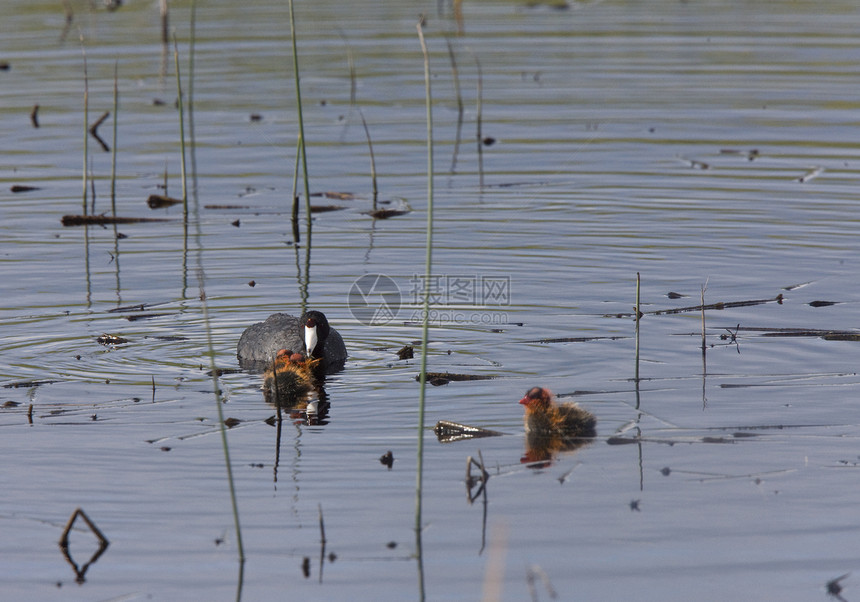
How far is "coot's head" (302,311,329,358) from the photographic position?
858 cm

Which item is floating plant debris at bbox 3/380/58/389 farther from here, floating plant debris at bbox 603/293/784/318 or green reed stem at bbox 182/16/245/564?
floating plant debris at bbox 603/293/784/318

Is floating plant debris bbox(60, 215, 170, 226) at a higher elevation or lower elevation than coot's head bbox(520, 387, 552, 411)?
higher

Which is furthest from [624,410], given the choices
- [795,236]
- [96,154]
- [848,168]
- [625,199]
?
[96,154]

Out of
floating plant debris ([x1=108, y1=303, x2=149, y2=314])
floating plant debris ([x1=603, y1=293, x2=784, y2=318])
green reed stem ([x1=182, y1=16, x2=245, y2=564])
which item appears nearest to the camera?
green reed stem ([x1=182, y1=16, x2=245, y2=564])

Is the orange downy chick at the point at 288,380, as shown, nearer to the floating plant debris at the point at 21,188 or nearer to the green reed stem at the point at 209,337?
the green reed stem at the point at 209,337

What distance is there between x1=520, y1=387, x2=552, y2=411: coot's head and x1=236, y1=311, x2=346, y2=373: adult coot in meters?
2.14

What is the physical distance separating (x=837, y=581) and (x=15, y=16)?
2899cm

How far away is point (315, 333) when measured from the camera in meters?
8.58

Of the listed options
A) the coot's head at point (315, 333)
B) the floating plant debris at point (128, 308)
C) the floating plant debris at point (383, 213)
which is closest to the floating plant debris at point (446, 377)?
the coot's head at point (315, 333)

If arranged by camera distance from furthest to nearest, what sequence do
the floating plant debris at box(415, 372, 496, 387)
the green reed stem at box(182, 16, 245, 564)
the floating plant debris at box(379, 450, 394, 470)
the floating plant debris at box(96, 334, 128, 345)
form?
the floating plant debris at box(96, 334, 128, 345) < the floating plant debris at box(415, 372, 496, 387) < the floating plant debris at box(379, 450, 394, 470) < the green reed stem at box(182, 16, 245, 564)

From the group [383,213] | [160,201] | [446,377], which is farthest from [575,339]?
[160,201]

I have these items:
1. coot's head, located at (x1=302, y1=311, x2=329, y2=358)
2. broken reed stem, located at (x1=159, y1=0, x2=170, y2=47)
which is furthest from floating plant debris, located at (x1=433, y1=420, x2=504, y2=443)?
broken reed stem, located at (x1=159, y1=0, x2=170, y2=47)

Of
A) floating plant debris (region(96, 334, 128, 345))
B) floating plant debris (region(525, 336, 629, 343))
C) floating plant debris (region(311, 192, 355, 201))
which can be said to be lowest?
floating plant debris (region(96, 334, 128, 345))

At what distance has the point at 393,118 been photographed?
18.6 meters
